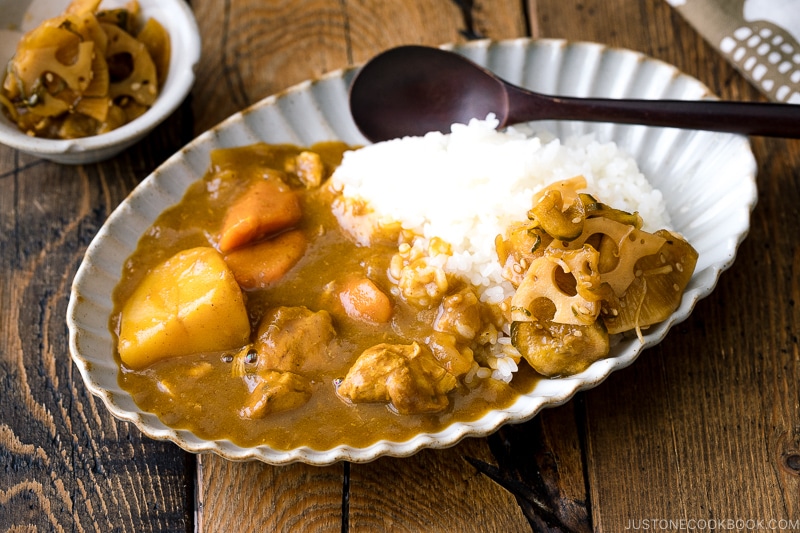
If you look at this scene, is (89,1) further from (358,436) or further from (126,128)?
(358,436)

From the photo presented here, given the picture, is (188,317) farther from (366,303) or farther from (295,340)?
(366,303)

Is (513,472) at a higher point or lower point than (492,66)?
lower

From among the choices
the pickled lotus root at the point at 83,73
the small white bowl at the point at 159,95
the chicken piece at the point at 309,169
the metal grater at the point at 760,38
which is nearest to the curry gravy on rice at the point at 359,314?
the chicken piece at the point at 309,169

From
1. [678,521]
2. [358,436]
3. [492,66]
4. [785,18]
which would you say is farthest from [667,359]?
[785,18]

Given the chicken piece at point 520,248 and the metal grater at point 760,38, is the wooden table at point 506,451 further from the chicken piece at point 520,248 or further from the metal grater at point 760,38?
the chicken piece at point 520,248

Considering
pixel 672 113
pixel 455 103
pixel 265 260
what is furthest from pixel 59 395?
pixel 672 113

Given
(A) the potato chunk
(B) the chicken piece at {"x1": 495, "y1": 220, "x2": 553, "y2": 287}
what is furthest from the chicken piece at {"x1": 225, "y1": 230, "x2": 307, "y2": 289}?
(B) the chicken piece at {"x1": 495, "y1": 220, "x2": 553, "y2": 287}
